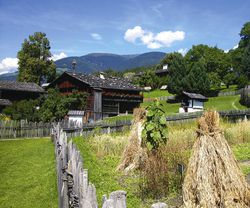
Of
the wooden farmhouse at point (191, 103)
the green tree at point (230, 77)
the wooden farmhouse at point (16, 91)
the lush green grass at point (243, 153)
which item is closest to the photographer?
the lush green grass at point (243, 153)

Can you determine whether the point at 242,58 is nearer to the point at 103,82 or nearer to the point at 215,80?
the point at 215,80

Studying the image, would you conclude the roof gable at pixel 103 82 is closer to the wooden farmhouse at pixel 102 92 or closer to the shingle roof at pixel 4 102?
the wooden farmhouse at pixel 102 92

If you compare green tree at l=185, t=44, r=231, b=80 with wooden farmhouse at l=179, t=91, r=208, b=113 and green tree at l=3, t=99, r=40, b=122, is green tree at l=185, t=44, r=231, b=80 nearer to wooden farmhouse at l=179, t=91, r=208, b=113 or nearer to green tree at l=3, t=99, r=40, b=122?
wooden farmhouse at l=179, t=91, r=208, b=113

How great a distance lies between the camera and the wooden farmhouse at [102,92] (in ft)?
129

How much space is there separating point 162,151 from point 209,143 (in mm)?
4085

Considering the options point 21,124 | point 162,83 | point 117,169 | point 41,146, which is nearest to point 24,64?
point 162,83

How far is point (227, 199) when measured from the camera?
5820 mm

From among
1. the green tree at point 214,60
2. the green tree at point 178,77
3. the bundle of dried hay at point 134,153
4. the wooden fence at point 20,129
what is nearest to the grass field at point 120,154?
the bundle of dried hay at point 134,153

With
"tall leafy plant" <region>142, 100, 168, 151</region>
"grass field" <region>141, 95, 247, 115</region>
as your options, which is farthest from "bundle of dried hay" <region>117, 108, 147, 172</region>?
"grass field" <region>141, 95, 247, 115</region>

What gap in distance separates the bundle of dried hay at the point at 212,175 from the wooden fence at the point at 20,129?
19.4m

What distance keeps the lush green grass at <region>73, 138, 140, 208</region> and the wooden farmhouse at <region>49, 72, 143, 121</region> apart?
24.0 m

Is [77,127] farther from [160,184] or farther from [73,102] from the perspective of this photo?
[73,102]

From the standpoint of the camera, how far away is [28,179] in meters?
10.8

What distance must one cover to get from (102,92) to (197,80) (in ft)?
58.9
